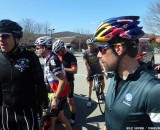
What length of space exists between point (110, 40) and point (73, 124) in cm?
441

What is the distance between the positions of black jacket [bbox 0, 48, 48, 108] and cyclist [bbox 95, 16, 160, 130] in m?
1.41

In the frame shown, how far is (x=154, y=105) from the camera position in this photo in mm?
1706

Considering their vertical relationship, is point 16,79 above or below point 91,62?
above

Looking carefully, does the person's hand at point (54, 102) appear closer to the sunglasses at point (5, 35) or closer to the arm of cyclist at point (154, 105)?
the sunglasses at point (5, 35)

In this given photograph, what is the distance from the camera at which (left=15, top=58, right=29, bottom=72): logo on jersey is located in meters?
3.35

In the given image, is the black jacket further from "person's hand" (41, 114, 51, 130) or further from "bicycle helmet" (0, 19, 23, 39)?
"person's hand" (41, 114, 51, 130)

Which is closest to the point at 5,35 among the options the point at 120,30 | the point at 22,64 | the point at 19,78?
the point at 22,64

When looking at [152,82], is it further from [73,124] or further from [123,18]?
[73,124]

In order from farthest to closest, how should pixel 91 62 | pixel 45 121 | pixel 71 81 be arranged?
pixel 91 62, pixel 71 81, pixel 45 121

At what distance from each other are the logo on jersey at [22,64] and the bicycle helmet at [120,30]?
1.46 m

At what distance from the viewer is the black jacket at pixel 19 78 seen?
11.0 feet

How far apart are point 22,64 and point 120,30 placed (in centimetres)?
167

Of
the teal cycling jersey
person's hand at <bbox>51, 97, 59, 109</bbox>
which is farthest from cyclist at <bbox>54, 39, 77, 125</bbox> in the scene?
the teal cycling jersey

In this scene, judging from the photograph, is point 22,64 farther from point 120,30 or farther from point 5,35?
point 120,30
